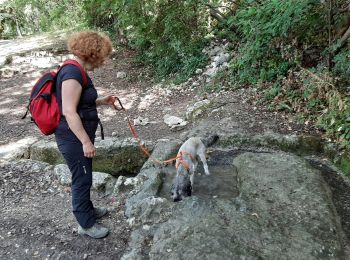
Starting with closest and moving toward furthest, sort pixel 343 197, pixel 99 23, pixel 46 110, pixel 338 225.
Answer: pixel 46 110, pixel 338 225, pixel 343 197, pixel 99 23

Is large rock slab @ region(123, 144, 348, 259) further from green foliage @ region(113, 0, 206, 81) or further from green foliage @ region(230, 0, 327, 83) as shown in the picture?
green foliage @ region(113, 0, 206, 81)

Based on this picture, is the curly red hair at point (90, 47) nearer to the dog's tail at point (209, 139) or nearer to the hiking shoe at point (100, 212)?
the hiking shoe at point (100, 212)

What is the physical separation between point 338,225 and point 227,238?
1110 mm

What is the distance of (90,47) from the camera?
2943 mm

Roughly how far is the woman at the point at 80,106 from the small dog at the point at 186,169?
3.01ft

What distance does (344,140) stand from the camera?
15.0 feet

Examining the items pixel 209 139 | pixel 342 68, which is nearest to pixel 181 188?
pixel 209 139

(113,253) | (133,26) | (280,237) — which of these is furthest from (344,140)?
(133,26)

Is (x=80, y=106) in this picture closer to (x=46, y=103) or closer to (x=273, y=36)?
(x=46, y=103)

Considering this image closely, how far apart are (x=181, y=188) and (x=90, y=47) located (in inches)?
66.1

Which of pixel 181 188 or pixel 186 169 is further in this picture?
pixel 186 169

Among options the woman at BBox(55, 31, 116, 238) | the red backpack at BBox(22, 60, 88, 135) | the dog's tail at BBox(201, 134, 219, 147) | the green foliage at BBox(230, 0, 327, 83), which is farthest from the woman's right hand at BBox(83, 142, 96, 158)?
the green foliage at BBox(230, 0, 327, 83)

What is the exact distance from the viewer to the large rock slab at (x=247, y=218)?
2.92 m

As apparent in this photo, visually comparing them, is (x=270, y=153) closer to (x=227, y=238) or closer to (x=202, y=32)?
(x=227, y=238)
